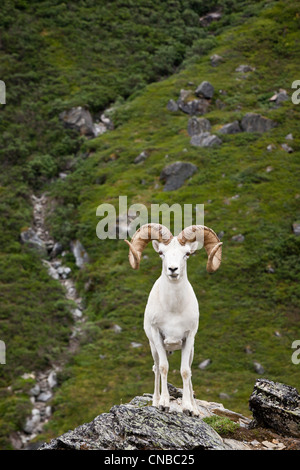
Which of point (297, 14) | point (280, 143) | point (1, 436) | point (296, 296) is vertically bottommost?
point (1, 436)

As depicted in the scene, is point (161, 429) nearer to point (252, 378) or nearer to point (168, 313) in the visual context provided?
point (168, 313)

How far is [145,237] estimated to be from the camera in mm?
13414

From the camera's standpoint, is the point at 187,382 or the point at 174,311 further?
the point at 174,311

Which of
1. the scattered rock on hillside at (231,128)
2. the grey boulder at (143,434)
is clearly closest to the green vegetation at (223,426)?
the grey boulder at (143,434)

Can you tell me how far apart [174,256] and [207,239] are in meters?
1.66

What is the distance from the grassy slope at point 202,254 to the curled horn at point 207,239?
2417 cm

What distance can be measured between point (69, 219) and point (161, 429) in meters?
49.8

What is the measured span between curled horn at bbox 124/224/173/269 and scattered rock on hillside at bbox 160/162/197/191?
47.9 meters

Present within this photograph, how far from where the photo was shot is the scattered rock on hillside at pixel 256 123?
222 ft

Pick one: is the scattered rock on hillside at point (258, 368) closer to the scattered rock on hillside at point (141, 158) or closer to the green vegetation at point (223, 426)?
the green vegetation at point (223, 426)

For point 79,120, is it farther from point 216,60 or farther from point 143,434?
point 143,434

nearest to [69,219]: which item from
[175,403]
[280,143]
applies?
[280,143]

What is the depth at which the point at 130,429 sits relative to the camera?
1187 centimetres

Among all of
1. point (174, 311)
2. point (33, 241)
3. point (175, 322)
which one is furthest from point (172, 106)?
point (175, 322)
